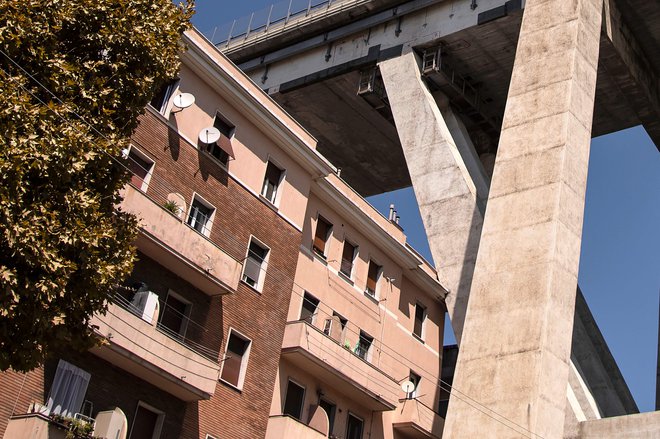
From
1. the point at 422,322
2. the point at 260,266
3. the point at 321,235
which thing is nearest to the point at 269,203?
the point at 260,266

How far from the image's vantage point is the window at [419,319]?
3216 cm

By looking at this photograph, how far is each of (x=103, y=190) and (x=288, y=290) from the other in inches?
522

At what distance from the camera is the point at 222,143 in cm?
2520

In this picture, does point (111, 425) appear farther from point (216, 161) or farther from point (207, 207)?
point (216, 161)

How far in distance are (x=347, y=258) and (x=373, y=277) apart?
1411 millimetres

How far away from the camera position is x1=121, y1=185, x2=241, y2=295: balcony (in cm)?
2161

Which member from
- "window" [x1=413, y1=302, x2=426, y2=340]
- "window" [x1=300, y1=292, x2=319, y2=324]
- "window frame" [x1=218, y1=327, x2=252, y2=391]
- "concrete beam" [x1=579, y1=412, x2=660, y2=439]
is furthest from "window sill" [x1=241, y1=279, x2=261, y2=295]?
"concrete beam" [x1=579, y1=412, x2=660, y2=439]

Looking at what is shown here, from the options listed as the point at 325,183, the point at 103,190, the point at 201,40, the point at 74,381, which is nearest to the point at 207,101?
the point at 201,40

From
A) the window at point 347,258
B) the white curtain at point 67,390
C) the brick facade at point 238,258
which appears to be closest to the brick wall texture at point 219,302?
the brick facade at point 238,258

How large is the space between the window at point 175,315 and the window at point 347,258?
7.32m

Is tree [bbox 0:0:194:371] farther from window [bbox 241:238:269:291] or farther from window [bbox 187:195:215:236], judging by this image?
window [bbox 241:238:269:291]

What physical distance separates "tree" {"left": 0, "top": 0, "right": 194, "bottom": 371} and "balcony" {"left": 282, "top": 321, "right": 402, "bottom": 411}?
11.9 meters

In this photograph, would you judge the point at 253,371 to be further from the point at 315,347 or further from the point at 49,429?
the point at 49,429

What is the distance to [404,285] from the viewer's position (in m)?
32.0
